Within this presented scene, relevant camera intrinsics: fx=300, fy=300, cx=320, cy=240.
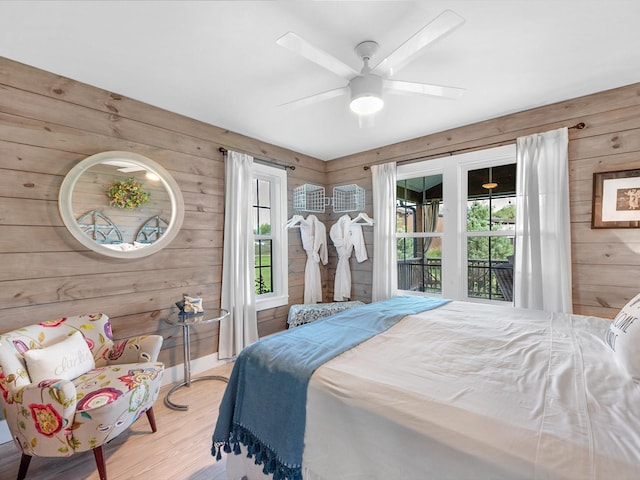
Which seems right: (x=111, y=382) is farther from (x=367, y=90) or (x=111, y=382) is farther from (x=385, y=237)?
(x=385, y=237)

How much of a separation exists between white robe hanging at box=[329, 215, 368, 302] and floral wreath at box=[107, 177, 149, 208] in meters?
2.23

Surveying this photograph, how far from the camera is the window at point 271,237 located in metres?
3.65

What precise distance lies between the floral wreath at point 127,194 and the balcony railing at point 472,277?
9.32 ft

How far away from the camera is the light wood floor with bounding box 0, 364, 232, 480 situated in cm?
167

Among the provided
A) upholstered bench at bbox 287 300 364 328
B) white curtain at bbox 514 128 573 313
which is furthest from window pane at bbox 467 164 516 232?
upholstered bench at bbox 287 300 364 328

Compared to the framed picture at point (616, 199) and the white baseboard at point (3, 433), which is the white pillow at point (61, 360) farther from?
the framed picture at point (616, 199)

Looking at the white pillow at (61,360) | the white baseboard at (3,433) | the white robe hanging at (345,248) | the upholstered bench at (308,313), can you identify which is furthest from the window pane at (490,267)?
the white baseboard at (3,433)

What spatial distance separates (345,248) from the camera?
155 inches

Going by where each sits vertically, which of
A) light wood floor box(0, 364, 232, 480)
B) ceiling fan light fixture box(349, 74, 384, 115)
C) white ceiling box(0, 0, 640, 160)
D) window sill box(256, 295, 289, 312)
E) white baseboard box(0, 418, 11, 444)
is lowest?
light wood floor box(0, 364, 232, 480)

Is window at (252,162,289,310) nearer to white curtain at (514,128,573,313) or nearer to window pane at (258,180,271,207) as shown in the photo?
window pane at (258,180,271,207)

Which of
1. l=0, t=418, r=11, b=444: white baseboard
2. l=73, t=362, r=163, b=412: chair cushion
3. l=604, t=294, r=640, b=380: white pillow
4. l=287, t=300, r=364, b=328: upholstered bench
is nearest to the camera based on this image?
l=604, t=294, r=640, b=380: white pillow

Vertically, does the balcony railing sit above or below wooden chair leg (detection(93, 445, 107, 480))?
above

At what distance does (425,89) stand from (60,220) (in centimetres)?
264

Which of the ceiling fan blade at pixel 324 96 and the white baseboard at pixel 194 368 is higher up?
the ceiling fan blade at pixel 324 96
